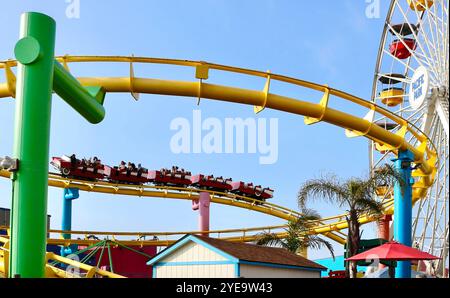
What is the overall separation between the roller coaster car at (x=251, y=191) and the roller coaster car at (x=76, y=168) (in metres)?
7.11

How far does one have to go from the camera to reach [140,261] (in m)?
28.6

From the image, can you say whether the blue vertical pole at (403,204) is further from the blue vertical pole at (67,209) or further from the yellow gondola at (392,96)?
the blue vertical pole at (67,209)

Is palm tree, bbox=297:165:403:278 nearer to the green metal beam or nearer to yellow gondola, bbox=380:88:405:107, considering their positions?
the green metal beam

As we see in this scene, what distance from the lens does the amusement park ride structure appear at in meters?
7.69

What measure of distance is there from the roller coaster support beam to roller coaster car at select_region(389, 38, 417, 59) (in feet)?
72.6

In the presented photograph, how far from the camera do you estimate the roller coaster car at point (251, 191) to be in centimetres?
3119

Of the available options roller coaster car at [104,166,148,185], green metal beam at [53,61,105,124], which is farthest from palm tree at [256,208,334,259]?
roller coaster car at [104,166,148,185]

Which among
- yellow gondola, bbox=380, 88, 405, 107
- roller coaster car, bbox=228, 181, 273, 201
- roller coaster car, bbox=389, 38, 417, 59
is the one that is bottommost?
roller coaster car, bbox=228, 181, 273, 201

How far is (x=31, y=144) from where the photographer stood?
770cm

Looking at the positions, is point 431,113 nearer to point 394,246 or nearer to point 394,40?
point 394,40

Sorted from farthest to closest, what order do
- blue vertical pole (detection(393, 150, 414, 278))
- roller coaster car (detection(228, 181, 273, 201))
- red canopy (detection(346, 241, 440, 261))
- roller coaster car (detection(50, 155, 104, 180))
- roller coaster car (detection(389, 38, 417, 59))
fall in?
roller coaster car (detection(228, 181, 273, 201)) → roller coaster car (detection(389, 38, 417, 59)) → roller coaster car (detection(50, 155, 104, 180)) → blue vertical pole (detection(393, 150, 414, 278)) → red canopy (detection(346, 241, 440, 261))

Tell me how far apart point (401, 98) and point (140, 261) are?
554 inches
